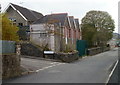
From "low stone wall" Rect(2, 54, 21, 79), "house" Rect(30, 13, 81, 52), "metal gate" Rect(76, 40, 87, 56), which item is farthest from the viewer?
"metal gate" Rect(76, 40, 87, 56)

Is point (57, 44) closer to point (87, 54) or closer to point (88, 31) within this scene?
point (87, 54)

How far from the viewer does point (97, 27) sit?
209ft

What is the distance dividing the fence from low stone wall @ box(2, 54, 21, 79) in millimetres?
481

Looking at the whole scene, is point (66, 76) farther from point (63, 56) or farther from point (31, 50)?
point (31, 50)

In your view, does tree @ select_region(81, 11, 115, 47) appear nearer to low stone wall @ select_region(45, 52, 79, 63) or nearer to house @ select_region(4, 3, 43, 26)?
house @ select_region(4, 3, 43, 26)

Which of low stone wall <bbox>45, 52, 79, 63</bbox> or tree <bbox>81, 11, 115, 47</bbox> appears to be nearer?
low stone wall <bbox>45, 52, 79, 63</bbox>

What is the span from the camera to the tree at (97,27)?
5915 centimetres

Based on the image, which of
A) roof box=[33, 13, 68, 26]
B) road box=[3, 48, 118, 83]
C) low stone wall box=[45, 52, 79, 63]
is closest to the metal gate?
roof box=[33, 13, 68, 26]

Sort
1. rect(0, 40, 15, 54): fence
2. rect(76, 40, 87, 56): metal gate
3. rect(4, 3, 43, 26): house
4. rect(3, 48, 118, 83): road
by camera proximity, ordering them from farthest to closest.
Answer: rect(4, 3, 43, 26): house < rect(76, 40, 87, 56): metal gate < rect(0, 40, 15, 54): fence < rect(3, 48, 118, 83): road

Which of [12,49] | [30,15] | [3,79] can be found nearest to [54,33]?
[30,15]

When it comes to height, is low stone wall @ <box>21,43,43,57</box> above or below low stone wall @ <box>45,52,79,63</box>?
above

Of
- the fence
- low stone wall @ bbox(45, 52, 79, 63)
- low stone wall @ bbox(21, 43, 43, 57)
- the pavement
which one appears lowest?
the pavement

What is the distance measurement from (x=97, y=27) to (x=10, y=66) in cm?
5214

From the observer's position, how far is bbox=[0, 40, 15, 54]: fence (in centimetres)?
1375
